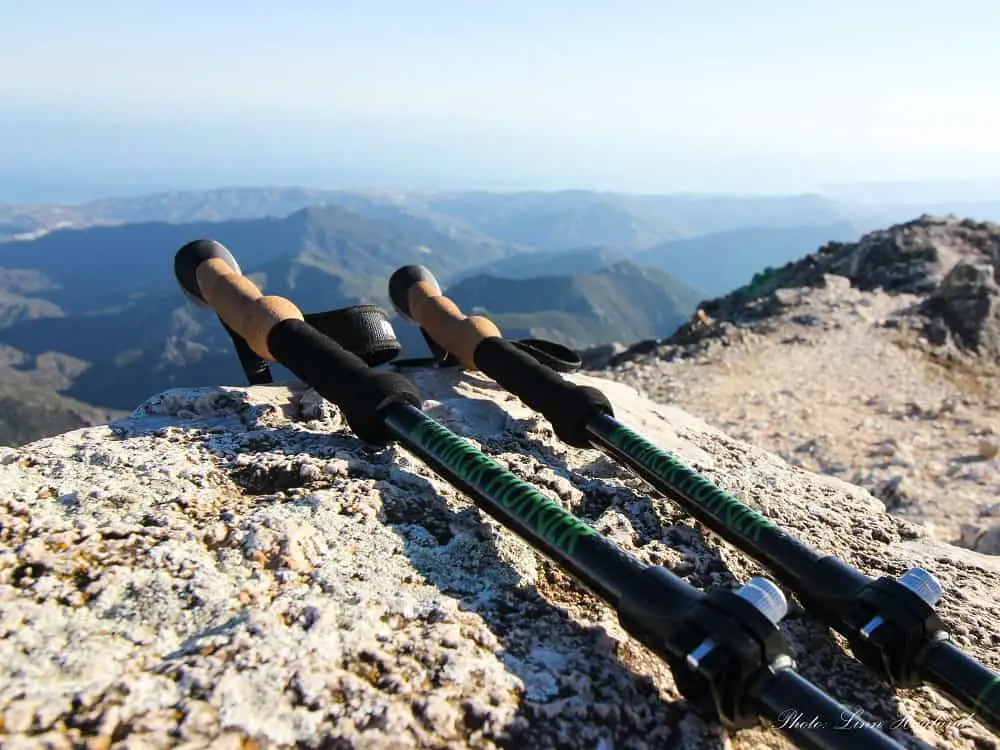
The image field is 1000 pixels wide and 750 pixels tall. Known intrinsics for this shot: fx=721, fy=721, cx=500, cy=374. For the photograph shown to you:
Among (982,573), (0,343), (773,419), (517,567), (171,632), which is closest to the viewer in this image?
(171,632)

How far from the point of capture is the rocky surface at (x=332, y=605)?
1765mm

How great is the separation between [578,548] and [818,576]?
2.70 feet

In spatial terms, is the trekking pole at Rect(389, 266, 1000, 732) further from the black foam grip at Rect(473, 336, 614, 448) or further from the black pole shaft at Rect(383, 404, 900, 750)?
the black pole shaft at Rect(383, 404, 900, 750)

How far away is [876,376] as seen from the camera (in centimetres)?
1166

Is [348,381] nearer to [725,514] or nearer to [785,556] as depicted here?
[725,514]

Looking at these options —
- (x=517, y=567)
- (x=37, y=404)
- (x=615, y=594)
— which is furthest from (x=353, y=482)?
(x=37, y=404)

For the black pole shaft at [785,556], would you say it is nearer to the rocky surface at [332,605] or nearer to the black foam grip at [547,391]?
the black foam grip at [547,391]

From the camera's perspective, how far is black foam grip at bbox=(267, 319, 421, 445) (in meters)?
3.23

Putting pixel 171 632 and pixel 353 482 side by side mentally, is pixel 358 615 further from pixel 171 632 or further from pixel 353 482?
pixel 353 482

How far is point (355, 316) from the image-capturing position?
4.37 m

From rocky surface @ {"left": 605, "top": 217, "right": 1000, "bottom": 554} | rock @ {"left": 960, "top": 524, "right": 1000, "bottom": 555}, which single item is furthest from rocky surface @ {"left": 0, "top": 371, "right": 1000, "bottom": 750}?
rocky surface @ {"left": 605, "top": 217, "right": 1000, "bottom": 554}

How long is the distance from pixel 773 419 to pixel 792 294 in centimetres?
686

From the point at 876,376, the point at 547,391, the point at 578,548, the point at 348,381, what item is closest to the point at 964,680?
the point at 578,548

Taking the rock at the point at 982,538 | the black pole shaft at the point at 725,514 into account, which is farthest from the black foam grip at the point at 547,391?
the rock at the point at 982,538
